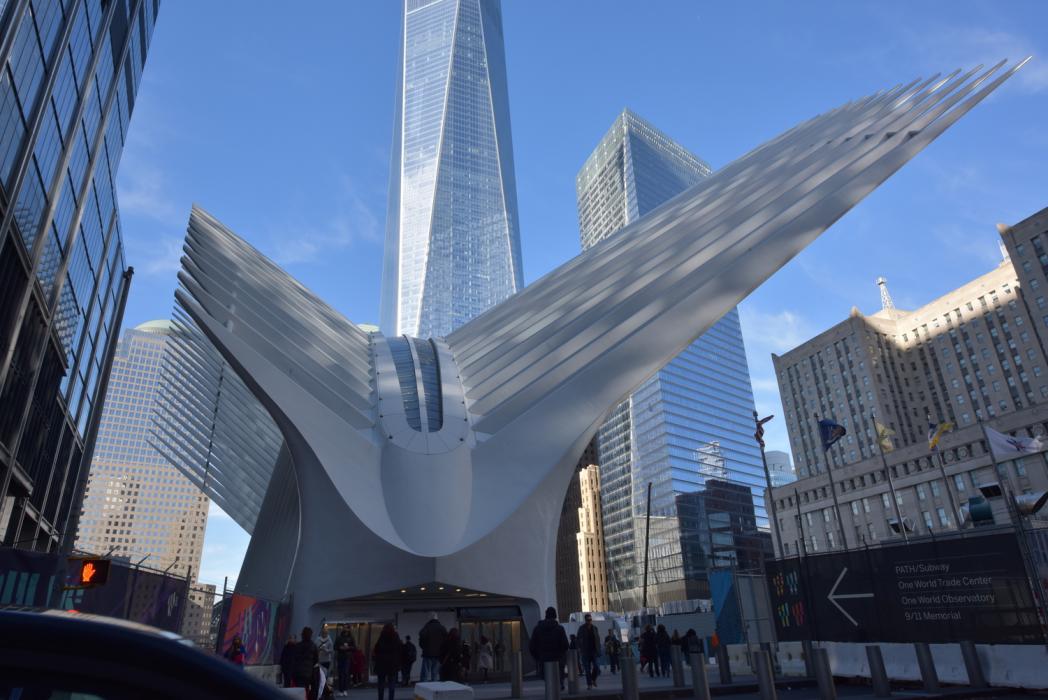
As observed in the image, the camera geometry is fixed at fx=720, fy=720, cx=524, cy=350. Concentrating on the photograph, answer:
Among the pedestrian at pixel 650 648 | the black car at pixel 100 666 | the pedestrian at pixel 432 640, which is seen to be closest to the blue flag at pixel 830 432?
the pedestrian at pixel 650 648

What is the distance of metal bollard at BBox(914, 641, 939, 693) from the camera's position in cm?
1370

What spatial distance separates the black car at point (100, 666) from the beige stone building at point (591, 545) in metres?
134

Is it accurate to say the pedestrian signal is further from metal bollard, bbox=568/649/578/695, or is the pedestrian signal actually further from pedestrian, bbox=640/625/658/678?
pedestrian, bbox=640/625/658/678

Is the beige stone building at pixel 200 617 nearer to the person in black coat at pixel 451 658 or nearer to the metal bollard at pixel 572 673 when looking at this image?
the person in black coat at pixel 451 658

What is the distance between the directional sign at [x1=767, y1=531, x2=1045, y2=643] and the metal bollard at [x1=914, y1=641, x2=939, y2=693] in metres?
0.75

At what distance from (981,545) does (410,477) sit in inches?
641

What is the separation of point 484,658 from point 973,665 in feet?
41.3

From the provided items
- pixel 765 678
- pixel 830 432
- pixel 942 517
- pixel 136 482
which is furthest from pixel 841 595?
pixel 136 482

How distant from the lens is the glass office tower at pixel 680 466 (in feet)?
412

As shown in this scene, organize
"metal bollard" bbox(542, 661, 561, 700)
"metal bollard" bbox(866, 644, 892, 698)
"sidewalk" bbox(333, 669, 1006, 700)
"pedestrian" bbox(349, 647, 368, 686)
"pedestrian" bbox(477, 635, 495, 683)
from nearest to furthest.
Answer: "metal bollard" bbox(542, 661, 561, 700) → "sidewalk" bbox(333, 669, 1006, 700) → "metal bollard" bbox(866, 644, 892, 698) → "pedestrian" bbox(349, 647, 368, 686) → "pedestrian" bbox(477, 635, 495, 683)

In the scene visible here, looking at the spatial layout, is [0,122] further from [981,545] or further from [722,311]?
[981,545]

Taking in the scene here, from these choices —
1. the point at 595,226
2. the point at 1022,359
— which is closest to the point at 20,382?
the point at 1022,359

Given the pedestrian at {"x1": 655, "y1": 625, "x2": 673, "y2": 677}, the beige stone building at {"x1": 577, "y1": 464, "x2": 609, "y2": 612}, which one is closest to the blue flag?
the pedestrian at {"x1": 655, "y1": 625, "x2": 673, "y2": 677}

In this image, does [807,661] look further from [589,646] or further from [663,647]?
[663,647]
